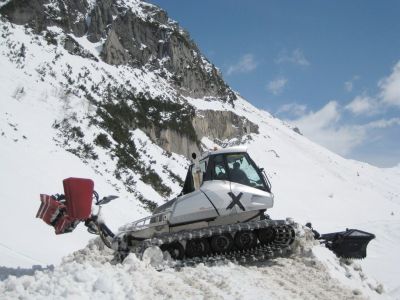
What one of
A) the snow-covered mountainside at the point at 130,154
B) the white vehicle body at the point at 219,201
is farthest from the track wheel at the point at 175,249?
the snow-covered mountainside at the point at 130,154

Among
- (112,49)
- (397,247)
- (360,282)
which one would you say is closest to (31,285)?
(360,282)

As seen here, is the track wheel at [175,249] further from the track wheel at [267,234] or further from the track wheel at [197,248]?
the track wheel at [267,234]

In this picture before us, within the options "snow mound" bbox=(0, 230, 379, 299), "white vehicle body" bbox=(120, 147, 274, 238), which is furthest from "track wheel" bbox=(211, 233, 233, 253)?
"snow mound" bbox=(0, 230, 379, 299)

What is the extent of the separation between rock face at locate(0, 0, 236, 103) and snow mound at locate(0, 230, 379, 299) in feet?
104

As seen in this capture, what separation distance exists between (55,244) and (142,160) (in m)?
15.9

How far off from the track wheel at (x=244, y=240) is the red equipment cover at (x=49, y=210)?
3307 millimetres

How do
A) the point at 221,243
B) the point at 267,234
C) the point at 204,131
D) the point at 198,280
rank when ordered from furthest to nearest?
the point at 204,131 < the point at 267,234 < the point at 221,243 < the point at 198,280

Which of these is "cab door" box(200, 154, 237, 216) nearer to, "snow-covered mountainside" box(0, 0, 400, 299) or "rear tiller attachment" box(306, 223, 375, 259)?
"snow-covered mountainside" box(0, 0, 400, 299)

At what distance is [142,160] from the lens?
2672 centimetres

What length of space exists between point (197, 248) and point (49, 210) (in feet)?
9.12

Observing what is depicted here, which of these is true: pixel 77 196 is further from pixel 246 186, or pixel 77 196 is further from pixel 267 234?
pixel 267 234

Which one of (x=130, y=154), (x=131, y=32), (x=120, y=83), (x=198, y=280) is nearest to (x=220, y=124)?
(x=131, y=32)

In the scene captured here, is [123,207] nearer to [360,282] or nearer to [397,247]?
[360,282]

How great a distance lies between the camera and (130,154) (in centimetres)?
2525
